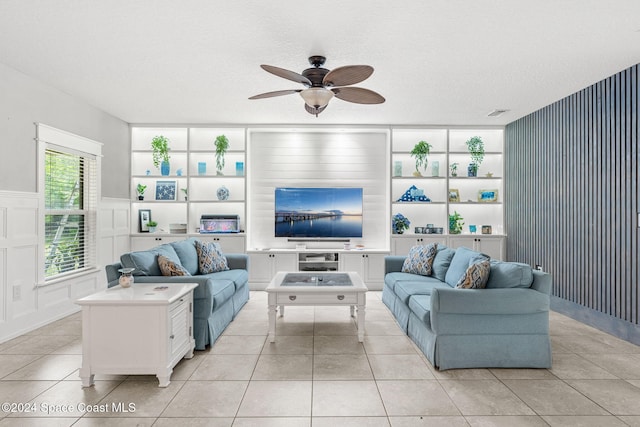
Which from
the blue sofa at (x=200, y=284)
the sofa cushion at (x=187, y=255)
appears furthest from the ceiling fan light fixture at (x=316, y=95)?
the sofa cushion at (x=187, y=255)

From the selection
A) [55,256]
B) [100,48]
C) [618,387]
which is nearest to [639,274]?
[618,387]

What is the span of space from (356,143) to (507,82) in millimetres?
2673

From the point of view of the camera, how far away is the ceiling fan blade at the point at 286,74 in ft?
8.97

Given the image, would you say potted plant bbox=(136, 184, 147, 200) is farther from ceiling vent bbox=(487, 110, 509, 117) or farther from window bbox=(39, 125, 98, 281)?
ceiling vent bbox=(487, 110, 509, 117)

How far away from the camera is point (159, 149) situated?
5.83 metres

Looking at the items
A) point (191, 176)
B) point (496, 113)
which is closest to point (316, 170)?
point (191, 176)

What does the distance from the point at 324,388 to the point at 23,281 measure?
3.38m

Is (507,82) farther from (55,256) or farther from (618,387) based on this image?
(55,256)

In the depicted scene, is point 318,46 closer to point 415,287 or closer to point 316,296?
point 316,296

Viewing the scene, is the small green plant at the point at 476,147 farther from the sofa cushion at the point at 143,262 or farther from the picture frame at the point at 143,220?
the picture frame at the point at 143,220

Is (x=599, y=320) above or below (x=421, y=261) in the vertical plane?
below

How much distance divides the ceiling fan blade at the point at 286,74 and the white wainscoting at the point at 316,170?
303 cm

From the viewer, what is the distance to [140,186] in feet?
19.5

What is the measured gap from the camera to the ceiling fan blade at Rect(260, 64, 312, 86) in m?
2.73
